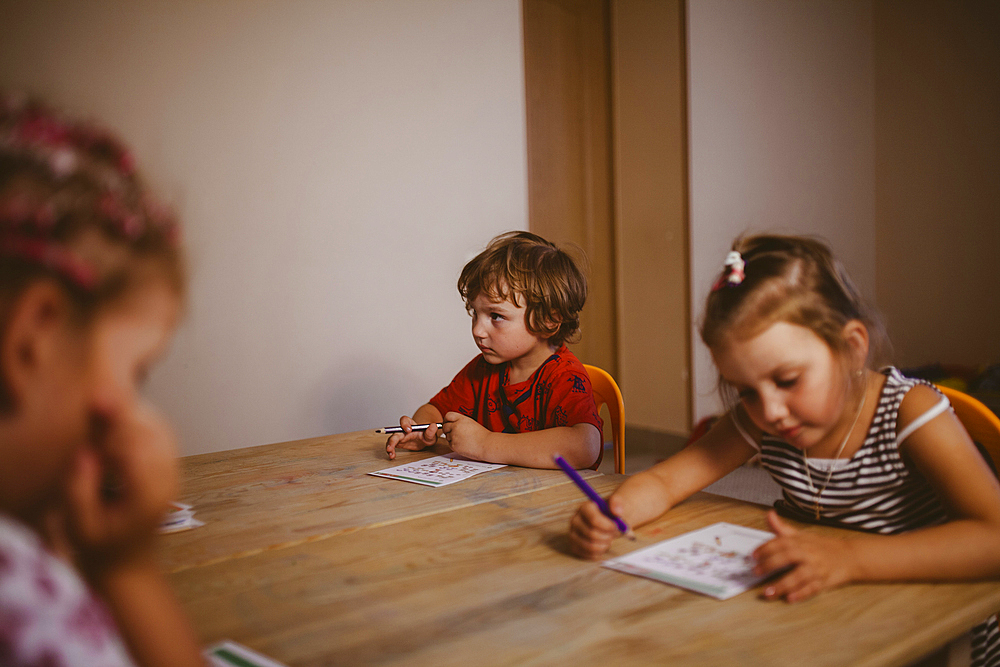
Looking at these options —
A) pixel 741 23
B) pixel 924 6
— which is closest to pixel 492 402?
pixel 741 23

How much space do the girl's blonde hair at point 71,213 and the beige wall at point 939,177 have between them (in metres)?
3.89

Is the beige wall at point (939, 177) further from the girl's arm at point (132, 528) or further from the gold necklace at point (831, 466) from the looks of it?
the girl's arm at point (132, 528)

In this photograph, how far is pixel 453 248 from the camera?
3.03 m

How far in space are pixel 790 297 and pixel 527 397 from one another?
0.78 meters

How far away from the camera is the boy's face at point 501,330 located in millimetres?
1508

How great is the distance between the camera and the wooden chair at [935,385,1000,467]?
3.16 feet

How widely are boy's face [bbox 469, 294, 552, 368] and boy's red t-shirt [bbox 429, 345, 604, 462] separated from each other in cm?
8

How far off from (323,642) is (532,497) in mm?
501

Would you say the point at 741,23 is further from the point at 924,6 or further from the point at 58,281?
the point at 58,281

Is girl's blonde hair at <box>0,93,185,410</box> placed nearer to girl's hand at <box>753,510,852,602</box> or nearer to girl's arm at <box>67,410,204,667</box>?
girl's arm at <box>67,410,204,667</box>

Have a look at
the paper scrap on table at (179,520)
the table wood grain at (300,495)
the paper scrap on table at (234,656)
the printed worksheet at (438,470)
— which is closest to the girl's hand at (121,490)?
the paper scrap on table at (234,656)

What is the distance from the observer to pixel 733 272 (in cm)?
90

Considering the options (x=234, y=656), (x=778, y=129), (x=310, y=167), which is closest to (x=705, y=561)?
(x=234, y=656)

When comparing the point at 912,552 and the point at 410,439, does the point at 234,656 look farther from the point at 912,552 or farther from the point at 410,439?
the point at 410,439
